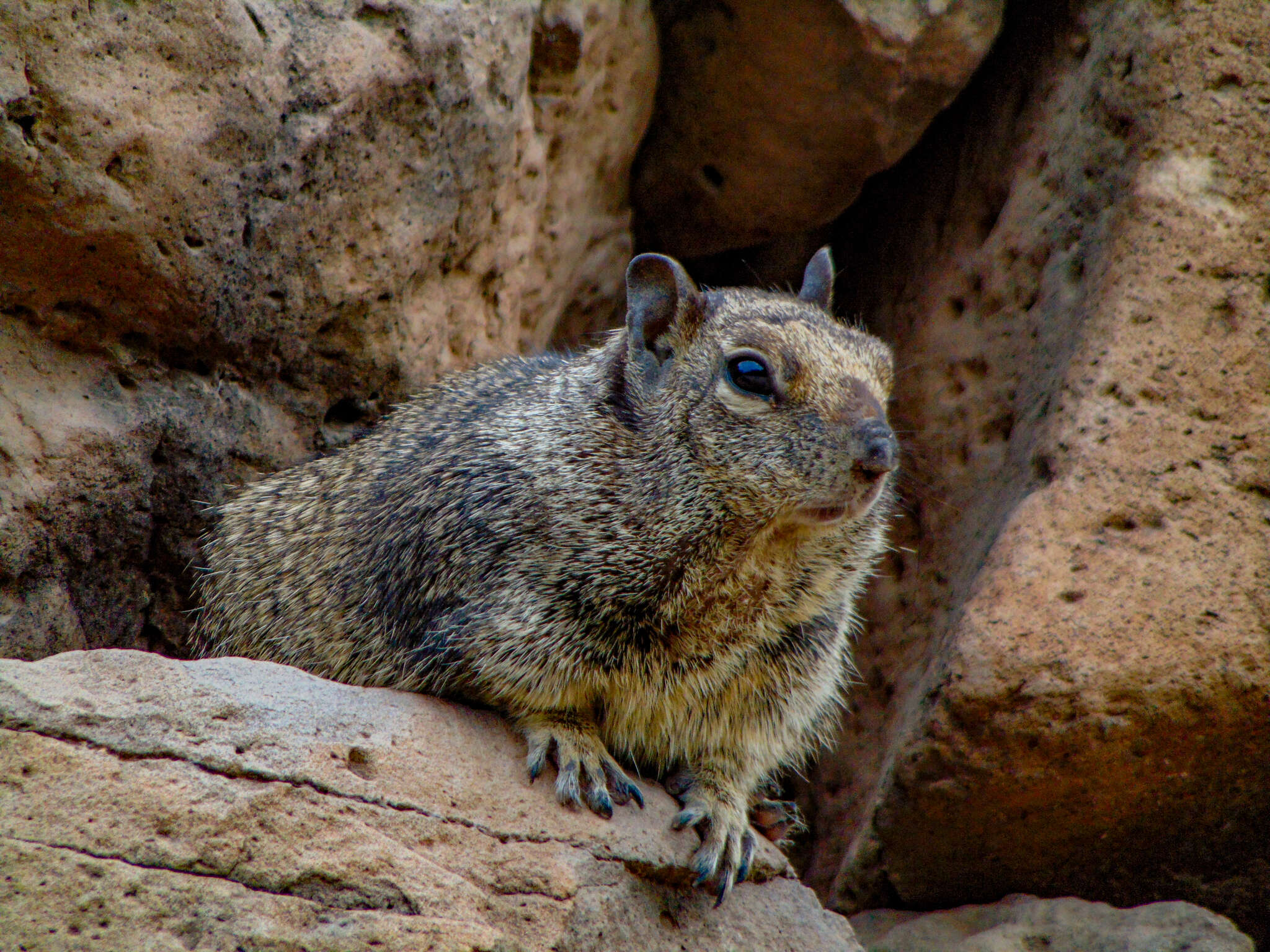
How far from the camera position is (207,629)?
5.35m

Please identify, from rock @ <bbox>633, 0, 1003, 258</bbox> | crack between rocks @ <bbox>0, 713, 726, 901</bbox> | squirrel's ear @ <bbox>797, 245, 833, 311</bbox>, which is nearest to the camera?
crack between rocks @ <bbox>0, 713, 726, 901</bbox>

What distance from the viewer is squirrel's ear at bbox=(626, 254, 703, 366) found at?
4.81 metres

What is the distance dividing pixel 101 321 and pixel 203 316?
42 centimetres

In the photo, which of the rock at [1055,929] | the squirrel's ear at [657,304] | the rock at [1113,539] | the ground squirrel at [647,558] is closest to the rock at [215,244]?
the ground squirrel at [647,558]

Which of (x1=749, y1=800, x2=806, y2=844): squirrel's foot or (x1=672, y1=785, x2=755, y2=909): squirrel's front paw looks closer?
(x1=672, y1=785, x2=755, y2=909): squirrel's front paw

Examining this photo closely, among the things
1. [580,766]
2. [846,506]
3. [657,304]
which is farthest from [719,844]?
[657,304]

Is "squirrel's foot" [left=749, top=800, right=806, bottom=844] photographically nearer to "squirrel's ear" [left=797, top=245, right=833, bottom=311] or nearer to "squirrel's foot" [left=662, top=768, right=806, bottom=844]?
"squirrel's foot" [left=662, top=768, right=806, bottom=844]

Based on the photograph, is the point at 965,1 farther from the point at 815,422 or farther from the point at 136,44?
the point at 136,44

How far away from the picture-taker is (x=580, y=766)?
4.27 m

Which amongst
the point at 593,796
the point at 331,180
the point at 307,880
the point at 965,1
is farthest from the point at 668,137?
the point at 307,880

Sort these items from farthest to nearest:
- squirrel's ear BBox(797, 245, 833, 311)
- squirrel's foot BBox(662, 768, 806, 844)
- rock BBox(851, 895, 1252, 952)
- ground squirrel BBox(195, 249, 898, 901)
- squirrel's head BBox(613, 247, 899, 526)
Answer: squirrel's ear BBox(797, 245, 833, 311), squirrel's foot BBox(662, 768, 806, 844), rock BBox(851, 895, 1252, 952), ground squirrel BBox(195, 249, 898, 901), squirrel's head BBox(613, 247, 899, 526)

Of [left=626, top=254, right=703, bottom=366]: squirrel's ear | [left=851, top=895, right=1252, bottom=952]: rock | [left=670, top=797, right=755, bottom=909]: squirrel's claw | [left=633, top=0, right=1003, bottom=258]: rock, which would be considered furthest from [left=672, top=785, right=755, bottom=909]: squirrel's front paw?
[left=633, top=0, right=1003, bottom=258]: rock

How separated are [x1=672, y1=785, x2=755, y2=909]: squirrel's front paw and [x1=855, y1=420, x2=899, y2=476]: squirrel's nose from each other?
149 cm

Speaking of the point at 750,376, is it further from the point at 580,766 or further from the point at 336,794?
the point at 336,794
